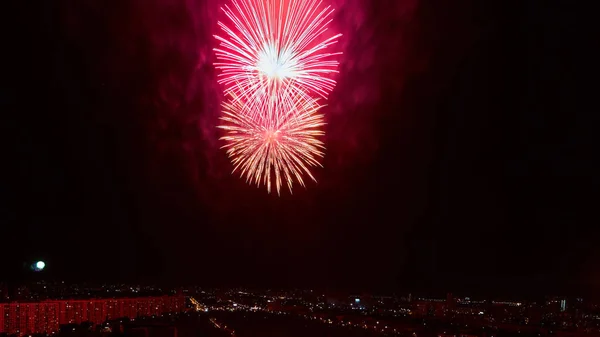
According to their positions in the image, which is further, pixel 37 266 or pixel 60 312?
A: pixel 37 266

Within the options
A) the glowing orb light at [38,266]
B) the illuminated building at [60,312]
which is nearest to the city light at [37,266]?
the glowing orb light at [38,266]

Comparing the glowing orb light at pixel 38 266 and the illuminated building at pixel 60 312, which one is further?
the glowing orb light at pixel 38 266

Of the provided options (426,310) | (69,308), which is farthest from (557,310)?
(69,308)

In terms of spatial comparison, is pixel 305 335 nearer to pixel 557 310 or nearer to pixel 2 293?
pixel 2 293

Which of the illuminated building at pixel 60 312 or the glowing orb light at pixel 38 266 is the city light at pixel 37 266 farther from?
the illuminated building at pixel 60 312

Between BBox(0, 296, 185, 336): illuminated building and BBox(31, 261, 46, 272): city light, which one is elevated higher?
BBox(31, 261, 46, 272): city light

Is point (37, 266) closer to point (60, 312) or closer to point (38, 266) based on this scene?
point (38, 266)

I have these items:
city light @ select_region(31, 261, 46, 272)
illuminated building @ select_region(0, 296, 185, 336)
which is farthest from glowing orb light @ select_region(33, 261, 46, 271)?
illuminated building @ select_region(0, 296, 185, 336)

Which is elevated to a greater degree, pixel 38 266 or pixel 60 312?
pixel 38 266

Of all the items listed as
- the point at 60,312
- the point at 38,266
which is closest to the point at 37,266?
the point at 38,266

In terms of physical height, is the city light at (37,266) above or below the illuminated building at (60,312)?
above

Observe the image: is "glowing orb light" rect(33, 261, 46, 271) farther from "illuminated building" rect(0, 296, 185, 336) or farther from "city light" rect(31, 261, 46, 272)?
"illuminated building" rect(0, 296, 185, 336)

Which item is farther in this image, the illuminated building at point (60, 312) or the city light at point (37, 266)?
the city light at point (37, 266)

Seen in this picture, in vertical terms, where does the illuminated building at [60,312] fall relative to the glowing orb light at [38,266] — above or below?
below
